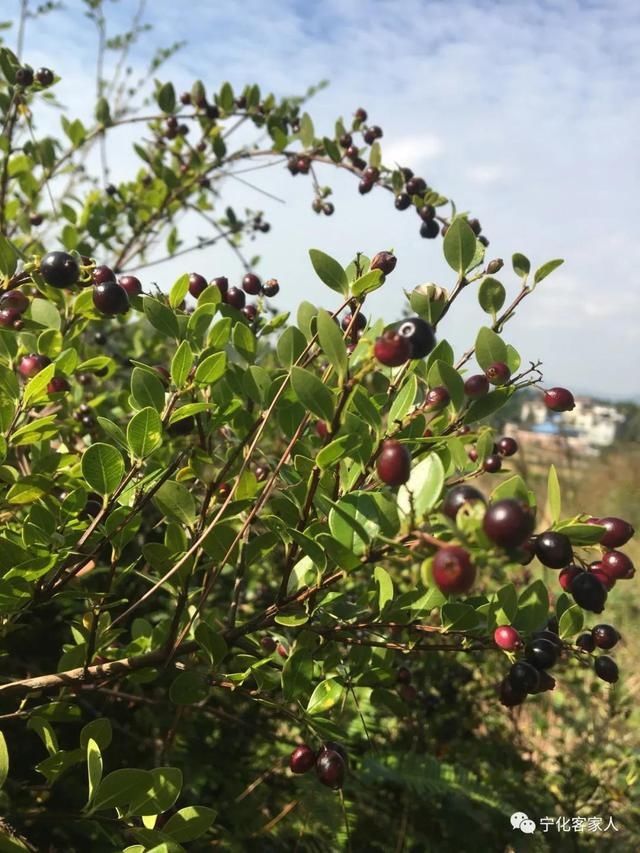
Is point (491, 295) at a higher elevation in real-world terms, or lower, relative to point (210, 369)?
higher

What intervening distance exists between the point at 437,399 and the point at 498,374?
14 centimetres

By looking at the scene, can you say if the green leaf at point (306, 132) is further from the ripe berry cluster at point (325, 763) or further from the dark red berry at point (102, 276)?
the ripe berry cluster at point (325, 763)

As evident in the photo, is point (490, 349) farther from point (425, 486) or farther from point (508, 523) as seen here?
point (508, 523)

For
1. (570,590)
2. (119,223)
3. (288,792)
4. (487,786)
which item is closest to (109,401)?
(119,223)

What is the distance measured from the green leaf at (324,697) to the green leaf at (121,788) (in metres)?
0.26

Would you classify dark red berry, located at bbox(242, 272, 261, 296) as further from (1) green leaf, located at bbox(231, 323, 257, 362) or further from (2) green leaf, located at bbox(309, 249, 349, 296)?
(2) green leaf, located at bbox(309, 249, 349, 296)

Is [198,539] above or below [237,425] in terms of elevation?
below

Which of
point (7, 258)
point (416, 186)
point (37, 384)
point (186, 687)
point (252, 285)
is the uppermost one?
point (416, 186)

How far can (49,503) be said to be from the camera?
3.42 feet

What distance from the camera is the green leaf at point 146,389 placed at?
0.97m

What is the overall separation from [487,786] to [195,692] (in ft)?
5.74

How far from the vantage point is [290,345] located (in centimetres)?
113

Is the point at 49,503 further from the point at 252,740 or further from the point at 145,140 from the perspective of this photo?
the point at 145,140

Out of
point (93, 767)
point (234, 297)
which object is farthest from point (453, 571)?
point (234, 297)
